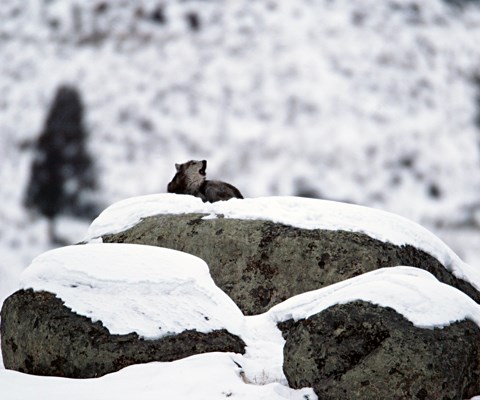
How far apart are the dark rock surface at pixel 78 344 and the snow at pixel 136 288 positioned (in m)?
0.09

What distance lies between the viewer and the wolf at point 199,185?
37.5 ft

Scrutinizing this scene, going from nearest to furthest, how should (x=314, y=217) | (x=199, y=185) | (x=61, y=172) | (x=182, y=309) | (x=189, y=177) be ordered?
(x=182, y=309), (x=314, y=217), (x=199, y=185), (x=189, y=177), (x=61, y=172)

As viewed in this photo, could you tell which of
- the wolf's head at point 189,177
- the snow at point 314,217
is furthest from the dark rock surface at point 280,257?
the wolf's head at point 189,177

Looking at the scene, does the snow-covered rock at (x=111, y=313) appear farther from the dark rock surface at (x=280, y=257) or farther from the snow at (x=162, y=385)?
the dark rock surface at (x=280, y=257)

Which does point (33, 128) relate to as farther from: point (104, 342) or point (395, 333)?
point (395, 333)

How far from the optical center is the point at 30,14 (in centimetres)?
1997

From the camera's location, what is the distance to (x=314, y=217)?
10156 mm

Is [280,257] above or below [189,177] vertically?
below

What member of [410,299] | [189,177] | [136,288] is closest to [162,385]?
[136,288]

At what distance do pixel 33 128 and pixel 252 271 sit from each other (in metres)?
9.99

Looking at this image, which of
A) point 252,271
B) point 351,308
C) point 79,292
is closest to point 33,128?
point 252,271

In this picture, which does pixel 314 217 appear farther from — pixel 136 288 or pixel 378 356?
pixel 378 356

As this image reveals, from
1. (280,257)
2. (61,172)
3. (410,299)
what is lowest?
(61,172)

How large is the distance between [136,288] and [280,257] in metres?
2.58
